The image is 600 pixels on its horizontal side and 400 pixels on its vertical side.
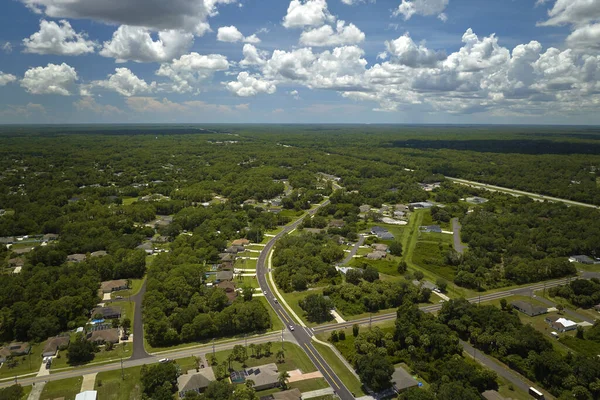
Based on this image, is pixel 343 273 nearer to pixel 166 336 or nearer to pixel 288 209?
pixel 166 336

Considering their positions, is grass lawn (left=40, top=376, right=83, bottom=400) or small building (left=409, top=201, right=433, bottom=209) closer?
grass lawn (left=40, top=376, right=83, bottom=400)

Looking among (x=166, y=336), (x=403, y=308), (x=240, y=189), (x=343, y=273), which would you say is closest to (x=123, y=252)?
(x=166, y=336)

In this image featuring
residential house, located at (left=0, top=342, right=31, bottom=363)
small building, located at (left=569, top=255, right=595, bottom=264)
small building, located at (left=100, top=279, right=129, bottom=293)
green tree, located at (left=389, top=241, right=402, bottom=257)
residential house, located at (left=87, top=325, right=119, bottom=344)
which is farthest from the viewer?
green tree, located at (left=389, top=241, right=402, bottom=257)

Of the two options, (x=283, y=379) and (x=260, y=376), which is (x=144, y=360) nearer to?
(x=260, y=376)

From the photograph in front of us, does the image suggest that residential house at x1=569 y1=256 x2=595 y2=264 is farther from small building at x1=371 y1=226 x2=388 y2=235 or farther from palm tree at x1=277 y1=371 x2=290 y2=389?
palm tree at x1=277 y1=371 x2=290 y2=389

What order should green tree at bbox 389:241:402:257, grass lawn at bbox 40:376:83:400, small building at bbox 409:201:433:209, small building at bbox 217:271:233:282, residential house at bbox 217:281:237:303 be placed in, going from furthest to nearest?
small building at bbox 409:201:433:209 < green tree at bbox 389:241:402:257 < small building at bbox 217:271:233:282 < residential house at bbox 217:281:237:303 < grass lawn at bbox 40:376:83:400

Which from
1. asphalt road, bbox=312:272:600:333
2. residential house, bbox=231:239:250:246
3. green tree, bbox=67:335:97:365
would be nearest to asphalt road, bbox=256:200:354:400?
asphalt road, bbox=312:272:600:333

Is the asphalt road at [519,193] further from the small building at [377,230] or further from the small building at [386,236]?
the small building at [386,236]
